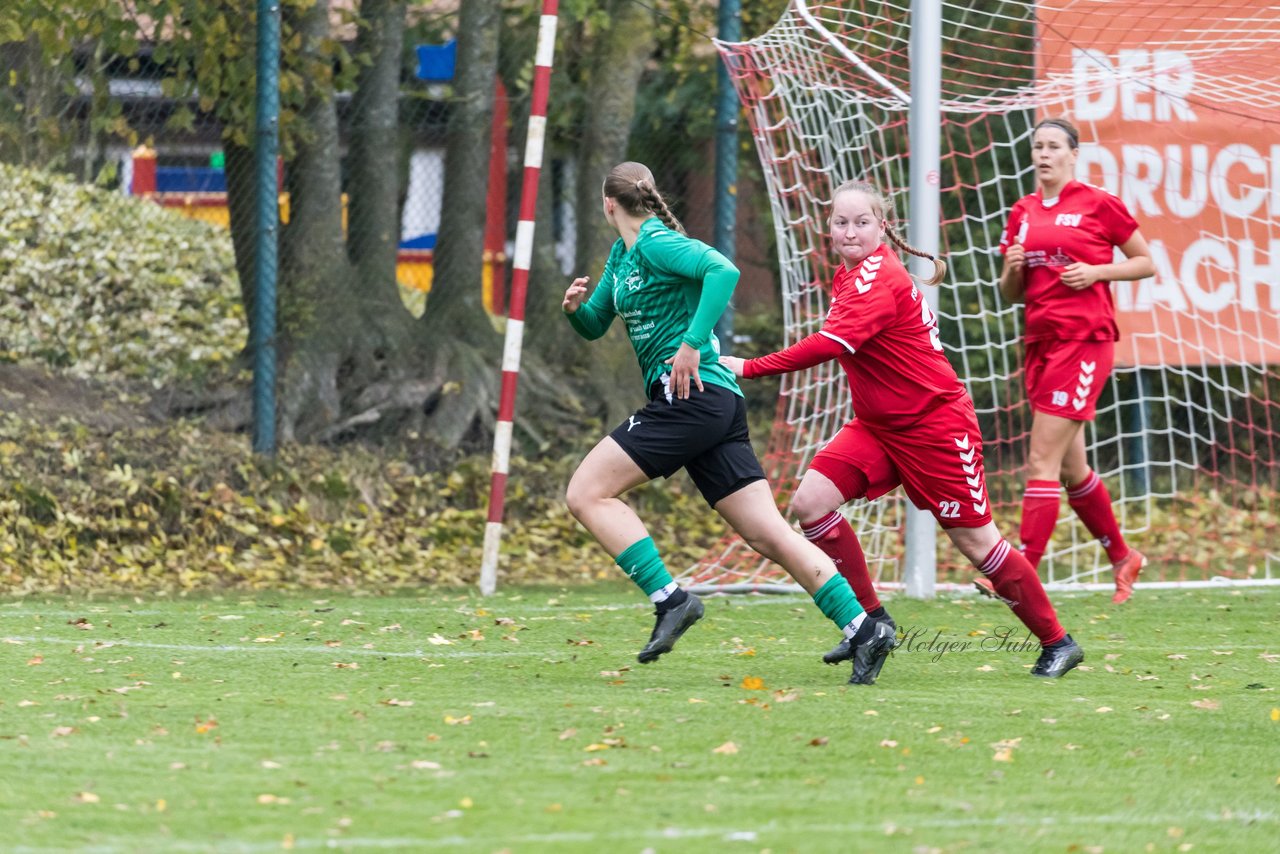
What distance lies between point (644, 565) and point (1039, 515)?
2.44 meters

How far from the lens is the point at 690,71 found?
14008mm

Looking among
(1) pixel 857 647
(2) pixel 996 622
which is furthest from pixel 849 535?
(2) pixel 996 622

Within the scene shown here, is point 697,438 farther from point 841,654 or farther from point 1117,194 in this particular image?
point 1117,194

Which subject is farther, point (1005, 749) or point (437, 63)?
point (437, 63)

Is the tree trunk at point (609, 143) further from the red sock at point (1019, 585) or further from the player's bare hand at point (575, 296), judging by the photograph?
the red sock at point (1019, 585)

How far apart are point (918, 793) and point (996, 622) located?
3.31 meters

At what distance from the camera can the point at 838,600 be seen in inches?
222

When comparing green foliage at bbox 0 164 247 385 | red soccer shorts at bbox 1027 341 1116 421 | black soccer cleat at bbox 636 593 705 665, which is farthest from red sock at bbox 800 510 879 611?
green foliage at bbox 0 164 247 385

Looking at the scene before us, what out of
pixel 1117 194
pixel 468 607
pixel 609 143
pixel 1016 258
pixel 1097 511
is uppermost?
pixel 609 143

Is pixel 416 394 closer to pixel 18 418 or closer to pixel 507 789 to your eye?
pixel 18 418

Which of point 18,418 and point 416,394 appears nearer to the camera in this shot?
point 18,418

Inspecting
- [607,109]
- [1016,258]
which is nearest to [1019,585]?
[1016,258]

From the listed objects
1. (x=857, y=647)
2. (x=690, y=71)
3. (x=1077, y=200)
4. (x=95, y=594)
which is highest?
(x=690, y=71)

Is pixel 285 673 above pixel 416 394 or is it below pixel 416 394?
below
